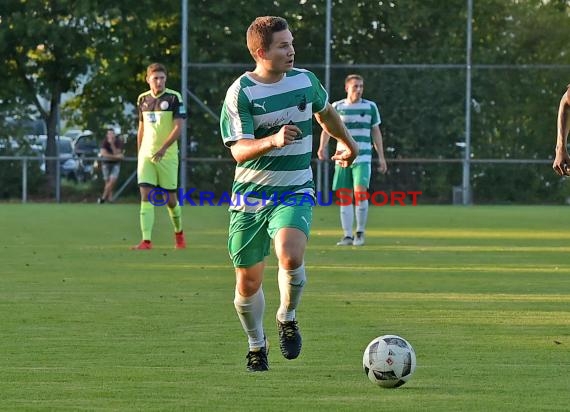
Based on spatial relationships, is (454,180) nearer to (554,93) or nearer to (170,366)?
(554,93)

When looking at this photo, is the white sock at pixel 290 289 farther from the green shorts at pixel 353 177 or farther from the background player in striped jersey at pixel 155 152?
the green shorts at pixel 353 177

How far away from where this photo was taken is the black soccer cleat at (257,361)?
25.2 feet

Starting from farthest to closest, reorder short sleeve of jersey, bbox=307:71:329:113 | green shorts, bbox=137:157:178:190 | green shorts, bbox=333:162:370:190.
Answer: green shorts, bbox=333:162:370:190 → green shorts, bbox=137:157:178:190 → short sleeve of jersey, bbox=307:71:329:113

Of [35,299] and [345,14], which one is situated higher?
[345,14]

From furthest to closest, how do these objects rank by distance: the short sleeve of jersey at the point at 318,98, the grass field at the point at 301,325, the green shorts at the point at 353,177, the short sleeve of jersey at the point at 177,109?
1. the green shorts at the point at 353,177
2. the short sleeve of jersey at the point at 177,109
3. the short sleeve of jersey at the point at 318,98
4. the grass field at the point at 301,325

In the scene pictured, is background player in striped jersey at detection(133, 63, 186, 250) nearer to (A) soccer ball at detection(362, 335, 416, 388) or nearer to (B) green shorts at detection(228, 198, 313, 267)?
(B) green shorts at detection(228, 198, 313, 267)

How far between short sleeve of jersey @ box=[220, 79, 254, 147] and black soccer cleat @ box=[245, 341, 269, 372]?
1091 millimetres

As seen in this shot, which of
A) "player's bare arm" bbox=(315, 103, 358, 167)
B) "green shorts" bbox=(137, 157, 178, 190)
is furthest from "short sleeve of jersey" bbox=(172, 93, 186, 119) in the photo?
"player's bare arm" bbox=(315, 103, 358, 167)

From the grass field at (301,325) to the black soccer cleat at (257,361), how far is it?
0.31 feet

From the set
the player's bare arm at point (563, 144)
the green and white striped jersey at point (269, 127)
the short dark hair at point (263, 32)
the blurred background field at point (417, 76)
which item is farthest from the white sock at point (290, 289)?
the blurred background field at point (417, 76)

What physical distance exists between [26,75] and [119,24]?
2455mm

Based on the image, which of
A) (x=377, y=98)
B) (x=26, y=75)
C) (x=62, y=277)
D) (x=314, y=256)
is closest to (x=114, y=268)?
(x=62, y=277)

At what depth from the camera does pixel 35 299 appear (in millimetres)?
11516

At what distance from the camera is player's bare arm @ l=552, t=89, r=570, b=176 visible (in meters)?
10.8
